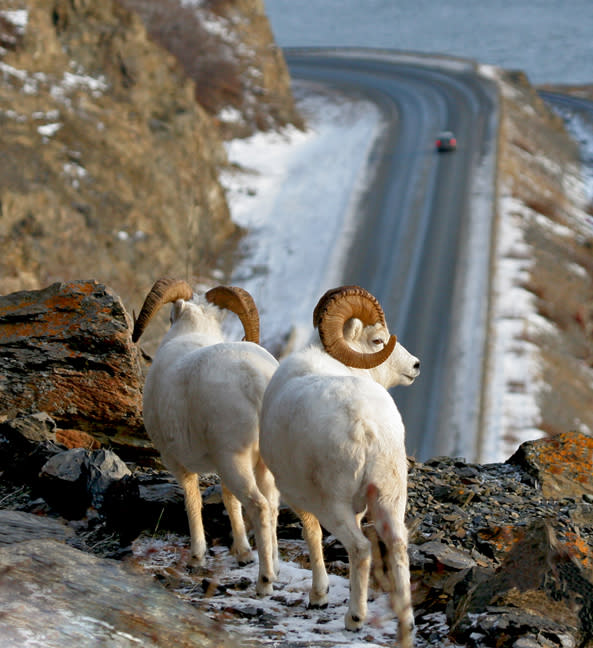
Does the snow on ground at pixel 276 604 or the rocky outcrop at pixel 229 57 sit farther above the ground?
the rocky outcrop at pixel 229 57

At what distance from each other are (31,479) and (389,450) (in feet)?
15.7

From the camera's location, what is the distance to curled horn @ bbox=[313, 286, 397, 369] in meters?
8.37

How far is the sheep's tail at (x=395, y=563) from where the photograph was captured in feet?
23.0

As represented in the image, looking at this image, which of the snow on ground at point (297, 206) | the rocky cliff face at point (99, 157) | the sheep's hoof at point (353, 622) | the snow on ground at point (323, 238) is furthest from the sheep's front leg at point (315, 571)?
the snow on ground at point (297, 206)

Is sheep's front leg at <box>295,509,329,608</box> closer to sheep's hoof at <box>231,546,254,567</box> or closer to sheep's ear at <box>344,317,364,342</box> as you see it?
sheep's hoof at <box>231,546,254,567</box>

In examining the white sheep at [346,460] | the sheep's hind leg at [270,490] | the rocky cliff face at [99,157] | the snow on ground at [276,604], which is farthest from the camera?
the rocky cliff face at [99,157]

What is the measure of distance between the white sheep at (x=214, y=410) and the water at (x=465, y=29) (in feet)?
247

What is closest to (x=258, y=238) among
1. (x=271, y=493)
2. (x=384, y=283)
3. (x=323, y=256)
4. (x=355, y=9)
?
(x=323, y=256)

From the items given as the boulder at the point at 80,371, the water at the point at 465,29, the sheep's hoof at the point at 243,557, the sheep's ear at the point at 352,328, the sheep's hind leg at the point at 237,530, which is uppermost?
the water at the point at 465,29

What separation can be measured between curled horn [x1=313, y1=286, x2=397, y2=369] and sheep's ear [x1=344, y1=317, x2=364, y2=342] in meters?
0.21

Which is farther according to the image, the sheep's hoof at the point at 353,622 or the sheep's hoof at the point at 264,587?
the sheep's hoof at the point at 264,587

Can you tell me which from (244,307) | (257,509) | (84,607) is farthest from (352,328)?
(84,607)

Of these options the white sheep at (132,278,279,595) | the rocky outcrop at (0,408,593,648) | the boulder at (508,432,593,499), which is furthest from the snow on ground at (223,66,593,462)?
the white sheep at (132,278,279,595)

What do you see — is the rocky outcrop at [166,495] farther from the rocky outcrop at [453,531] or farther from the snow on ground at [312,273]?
the snow on ground at [312,273]
